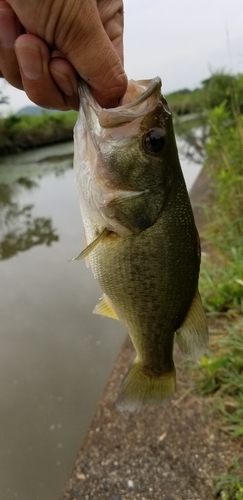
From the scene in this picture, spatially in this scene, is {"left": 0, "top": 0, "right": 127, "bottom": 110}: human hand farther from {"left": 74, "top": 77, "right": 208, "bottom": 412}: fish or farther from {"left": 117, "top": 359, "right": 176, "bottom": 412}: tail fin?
{"left": 117, "top": 359, "right": 176, "bottom": 412}: tail fin

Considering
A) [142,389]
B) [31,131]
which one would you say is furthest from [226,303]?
[31,131]

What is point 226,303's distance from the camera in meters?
3.77

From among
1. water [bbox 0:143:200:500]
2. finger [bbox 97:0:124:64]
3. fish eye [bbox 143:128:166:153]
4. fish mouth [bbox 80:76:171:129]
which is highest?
finger [bbox 97:0:124:64]

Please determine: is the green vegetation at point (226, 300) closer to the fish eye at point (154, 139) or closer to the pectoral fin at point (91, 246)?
the pectoral fin at point (91, 246)

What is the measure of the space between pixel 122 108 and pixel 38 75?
0.95ft

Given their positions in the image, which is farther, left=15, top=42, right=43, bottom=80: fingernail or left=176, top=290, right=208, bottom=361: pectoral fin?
left=176, top=290, right=208, bottom=361: pectoral fin

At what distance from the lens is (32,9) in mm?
1218

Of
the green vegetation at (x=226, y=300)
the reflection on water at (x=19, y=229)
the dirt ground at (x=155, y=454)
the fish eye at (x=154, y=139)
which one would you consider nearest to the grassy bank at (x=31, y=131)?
the reflection on water at (x=19, y=229)

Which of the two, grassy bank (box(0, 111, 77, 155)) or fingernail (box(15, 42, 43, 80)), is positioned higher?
grassy bank (box(0, 111, 77, 155))

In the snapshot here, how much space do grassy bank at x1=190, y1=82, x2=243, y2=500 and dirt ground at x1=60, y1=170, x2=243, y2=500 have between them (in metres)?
0.10

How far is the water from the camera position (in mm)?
3410

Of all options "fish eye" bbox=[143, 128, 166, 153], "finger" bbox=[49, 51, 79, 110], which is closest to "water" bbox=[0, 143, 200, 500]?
"fish eye" bbox=[143, 128, 166, 153]

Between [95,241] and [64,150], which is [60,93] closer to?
[95,241]

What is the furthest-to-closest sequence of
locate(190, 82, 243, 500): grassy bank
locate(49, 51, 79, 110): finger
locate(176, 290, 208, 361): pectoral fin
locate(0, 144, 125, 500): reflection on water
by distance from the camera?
locate(0, 144, 125, 500): reflection on water, locate(190, 82, 243, 500): grassy bank, locate(176, 290, 208, 361): pectoral fin, locate(49, 51, 79, 110): finger
